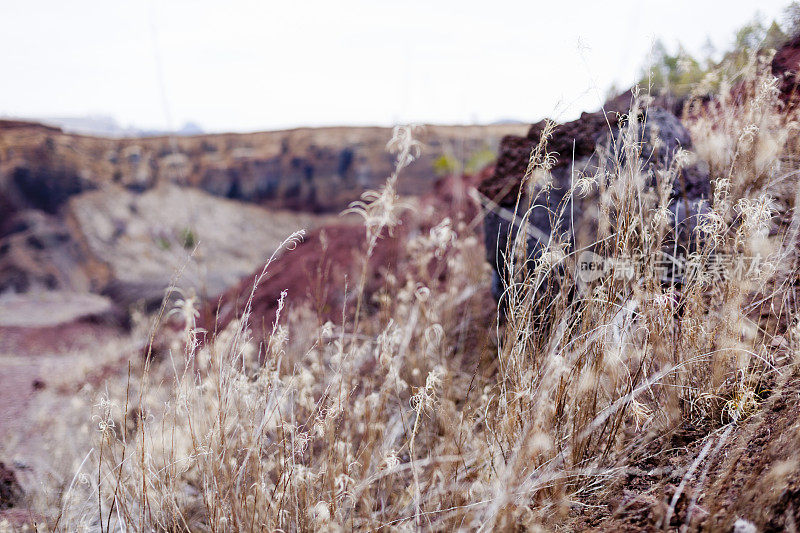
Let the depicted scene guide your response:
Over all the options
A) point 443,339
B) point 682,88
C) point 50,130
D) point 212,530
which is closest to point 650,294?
point 443,339

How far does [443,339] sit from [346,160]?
31.4 ft

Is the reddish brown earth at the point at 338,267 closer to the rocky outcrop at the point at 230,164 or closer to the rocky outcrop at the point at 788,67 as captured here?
the rocky outcrop at the point at 788,67

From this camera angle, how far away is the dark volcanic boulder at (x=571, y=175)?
6.48 feet

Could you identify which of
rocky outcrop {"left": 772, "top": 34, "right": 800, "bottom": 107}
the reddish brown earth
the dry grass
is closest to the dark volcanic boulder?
the dry grass

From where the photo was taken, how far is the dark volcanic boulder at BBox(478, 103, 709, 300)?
1976mm

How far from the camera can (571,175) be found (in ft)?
7.18

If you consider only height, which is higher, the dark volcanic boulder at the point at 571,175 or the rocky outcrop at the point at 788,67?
the rocky outcrop at the point at 788,67

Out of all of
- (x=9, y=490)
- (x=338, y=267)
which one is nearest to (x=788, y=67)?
(x=338, y=267)

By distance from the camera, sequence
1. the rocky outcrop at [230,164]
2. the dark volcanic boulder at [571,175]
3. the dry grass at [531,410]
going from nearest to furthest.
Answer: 1. the dry grass at [531,410]
2. the dark volcanic boulder at [571,175]
3. the rocky outcrop at [230,164]

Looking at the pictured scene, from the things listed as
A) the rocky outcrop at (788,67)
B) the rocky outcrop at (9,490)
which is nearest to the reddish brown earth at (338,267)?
the rocky outcrop at (9,490)

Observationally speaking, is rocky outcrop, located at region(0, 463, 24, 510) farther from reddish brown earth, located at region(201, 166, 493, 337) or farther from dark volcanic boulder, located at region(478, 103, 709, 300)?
dark volcanic boulder, located at region(478, 103, 709, 300)

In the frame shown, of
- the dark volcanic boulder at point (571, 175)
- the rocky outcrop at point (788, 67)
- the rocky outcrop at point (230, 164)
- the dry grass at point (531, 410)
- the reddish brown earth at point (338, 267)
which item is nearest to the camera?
the dry grass at point (531, 410)

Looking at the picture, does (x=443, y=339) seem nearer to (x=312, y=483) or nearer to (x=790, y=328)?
(x=312, y=483)

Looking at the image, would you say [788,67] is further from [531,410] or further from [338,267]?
[338,267]
